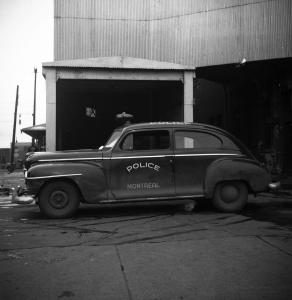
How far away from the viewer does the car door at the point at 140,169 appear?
757cm

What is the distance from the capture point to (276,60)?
16.4 metres

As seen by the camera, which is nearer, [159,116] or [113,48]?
[113,48]

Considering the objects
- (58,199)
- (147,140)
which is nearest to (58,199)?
(58,199)

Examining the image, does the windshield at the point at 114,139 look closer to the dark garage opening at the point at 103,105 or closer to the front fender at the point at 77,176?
the front fender at the point at 77,176

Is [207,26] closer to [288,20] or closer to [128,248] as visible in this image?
[288,20]

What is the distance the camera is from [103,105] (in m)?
25.4

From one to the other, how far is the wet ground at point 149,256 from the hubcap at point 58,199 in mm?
347

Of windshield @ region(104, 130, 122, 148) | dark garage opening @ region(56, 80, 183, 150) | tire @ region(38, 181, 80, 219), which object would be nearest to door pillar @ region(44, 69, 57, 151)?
dark garage opening @ region(56, 80, 183, 150)

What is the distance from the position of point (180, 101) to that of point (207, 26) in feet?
10.3

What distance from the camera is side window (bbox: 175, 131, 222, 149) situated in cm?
786

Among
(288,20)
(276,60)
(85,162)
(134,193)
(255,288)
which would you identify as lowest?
(255,288)

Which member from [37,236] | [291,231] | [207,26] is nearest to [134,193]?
[37,236]

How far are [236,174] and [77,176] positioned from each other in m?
2.87

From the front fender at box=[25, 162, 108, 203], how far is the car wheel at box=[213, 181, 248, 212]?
81.5 inches
